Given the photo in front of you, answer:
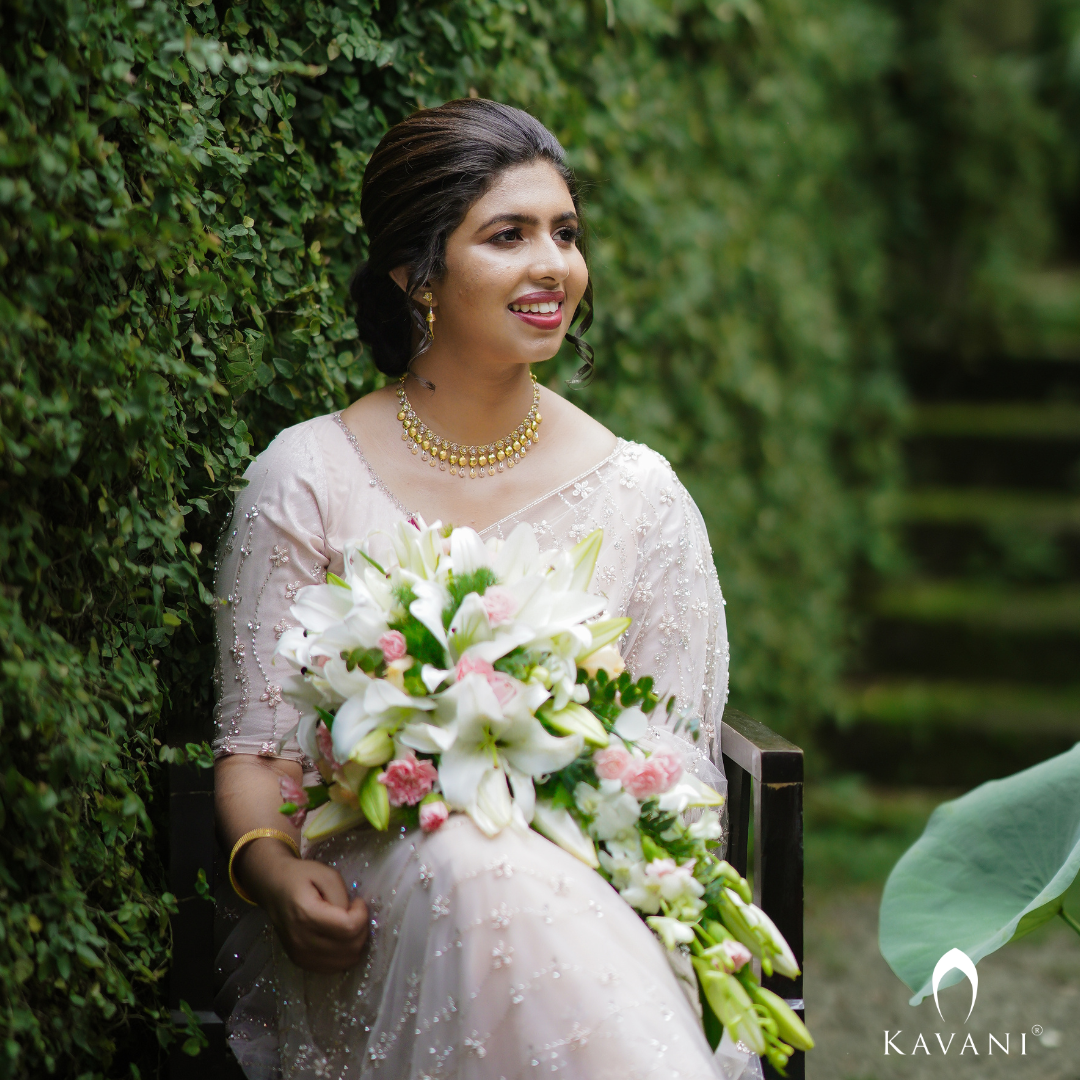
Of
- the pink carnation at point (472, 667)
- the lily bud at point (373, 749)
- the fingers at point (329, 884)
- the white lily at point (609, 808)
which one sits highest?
the pink carnation at point (472, 667)

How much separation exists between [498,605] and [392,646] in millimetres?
139

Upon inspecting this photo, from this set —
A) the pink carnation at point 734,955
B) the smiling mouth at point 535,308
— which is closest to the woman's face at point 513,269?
the smiling mouth at point 535,308

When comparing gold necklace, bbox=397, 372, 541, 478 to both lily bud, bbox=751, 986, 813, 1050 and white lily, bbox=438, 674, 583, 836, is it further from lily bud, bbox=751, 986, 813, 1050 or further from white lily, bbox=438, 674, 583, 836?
lily bud, bbox=751, 986, 813, 1050

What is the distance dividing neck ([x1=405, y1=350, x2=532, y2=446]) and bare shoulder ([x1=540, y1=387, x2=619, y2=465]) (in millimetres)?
80

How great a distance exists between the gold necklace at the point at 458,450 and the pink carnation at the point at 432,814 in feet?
2.30

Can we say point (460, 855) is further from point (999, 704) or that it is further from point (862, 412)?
point (862, 412)

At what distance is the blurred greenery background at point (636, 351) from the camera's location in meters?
1.54

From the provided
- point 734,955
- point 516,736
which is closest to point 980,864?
point 734,955

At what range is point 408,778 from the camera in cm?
160

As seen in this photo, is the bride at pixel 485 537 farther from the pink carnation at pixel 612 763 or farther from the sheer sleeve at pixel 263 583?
the pink carnation at pixel 612 763

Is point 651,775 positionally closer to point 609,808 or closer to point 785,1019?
point 609,808

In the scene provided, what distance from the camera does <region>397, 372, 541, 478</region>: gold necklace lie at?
2.16m

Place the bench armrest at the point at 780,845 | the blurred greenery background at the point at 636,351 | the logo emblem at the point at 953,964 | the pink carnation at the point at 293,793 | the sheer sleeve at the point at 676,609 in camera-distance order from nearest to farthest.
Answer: the blurred greenery background at the point at 636,351, the pink carnation at the point at 293,793, the bench armrest at the point at 780,845, the logo emblem at the point at 953,964, the sheer sleeve at the point at 676,609

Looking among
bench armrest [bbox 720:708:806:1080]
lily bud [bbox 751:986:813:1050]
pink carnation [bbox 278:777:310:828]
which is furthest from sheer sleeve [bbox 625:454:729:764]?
pink carnation [bbox 278:777:310:828]
